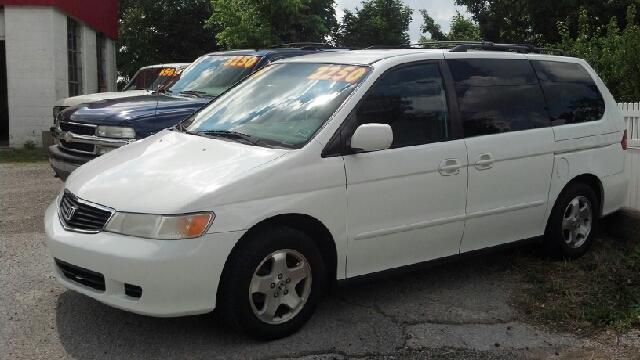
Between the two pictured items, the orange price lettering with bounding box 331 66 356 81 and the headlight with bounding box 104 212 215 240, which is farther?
the orange price lettering with bounding box 331 66 356 81

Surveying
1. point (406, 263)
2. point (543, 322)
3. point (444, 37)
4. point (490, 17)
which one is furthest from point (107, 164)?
point (444, 37)

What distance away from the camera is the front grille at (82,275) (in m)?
4.06

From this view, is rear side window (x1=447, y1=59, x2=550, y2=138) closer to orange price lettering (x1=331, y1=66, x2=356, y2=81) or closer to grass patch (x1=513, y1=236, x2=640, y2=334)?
orange price lettering (x1=331, y1=66, x2=356, y2=81)

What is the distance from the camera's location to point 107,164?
15.4 feet

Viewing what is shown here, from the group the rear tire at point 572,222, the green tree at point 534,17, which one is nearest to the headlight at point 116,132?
the rear tire at point 572,222

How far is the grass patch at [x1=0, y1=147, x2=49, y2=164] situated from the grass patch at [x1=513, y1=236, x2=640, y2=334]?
1010 cm

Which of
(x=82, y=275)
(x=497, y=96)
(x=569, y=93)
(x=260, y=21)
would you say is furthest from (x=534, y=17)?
(x=82, y=275)

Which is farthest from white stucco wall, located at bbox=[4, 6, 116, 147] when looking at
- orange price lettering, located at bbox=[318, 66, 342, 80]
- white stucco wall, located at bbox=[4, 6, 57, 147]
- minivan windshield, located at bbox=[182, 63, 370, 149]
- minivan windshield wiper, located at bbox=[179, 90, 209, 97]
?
orange price lettering, located at bbox=[318, 66, 342, 80]

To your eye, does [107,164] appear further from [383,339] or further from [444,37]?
[444,37]

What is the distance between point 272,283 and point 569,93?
328cm

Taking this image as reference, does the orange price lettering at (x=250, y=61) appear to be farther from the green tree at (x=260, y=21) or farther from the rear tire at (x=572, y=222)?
the green tree at (x=260, y=21)

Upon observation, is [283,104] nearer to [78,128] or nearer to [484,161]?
[484,161]

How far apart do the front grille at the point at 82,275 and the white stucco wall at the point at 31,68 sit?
12.3 meters

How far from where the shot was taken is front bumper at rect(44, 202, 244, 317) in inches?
151
